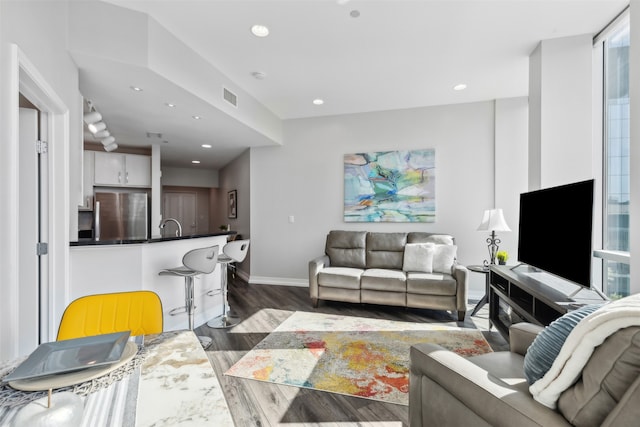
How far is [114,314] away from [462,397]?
1.54 metres

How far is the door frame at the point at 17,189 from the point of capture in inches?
55.9

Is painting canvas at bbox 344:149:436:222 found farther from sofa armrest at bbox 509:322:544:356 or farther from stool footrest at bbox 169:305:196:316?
sofa armrest at bbox 509:322:544:356

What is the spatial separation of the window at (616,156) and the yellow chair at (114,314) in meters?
3.11

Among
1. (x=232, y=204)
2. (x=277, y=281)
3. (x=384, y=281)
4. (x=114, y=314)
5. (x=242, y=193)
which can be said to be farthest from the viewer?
(x=232, y=204)

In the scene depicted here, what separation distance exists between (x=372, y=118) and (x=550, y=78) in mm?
2349

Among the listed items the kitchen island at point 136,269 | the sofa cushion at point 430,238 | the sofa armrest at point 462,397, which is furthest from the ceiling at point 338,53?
the sofa armrest at point 462,397

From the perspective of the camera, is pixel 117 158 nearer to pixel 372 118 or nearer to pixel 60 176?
pixel 60 176

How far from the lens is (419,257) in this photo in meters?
3.88

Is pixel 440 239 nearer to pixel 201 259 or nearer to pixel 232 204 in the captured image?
pixel 201 259

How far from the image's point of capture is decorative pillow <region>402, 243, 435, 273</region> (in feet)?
12.5

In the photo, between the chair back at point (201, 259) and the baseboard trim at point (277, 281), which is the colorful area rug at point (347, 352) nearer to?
the chair back at point (201, 259)

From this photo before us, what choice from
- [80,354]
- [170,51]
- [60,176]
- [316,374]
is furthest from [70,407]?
[170,51]

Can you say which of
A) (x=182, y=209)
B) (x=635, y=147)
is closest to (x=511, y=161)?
(x=635, y=147)

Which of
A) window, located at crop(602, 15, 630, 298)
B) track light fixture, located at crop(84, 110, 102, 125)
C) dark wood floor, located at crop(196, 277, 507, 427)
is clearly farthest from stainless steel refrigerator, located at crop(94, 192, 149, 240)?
window, located at crop(602, 15, 630, 298)
